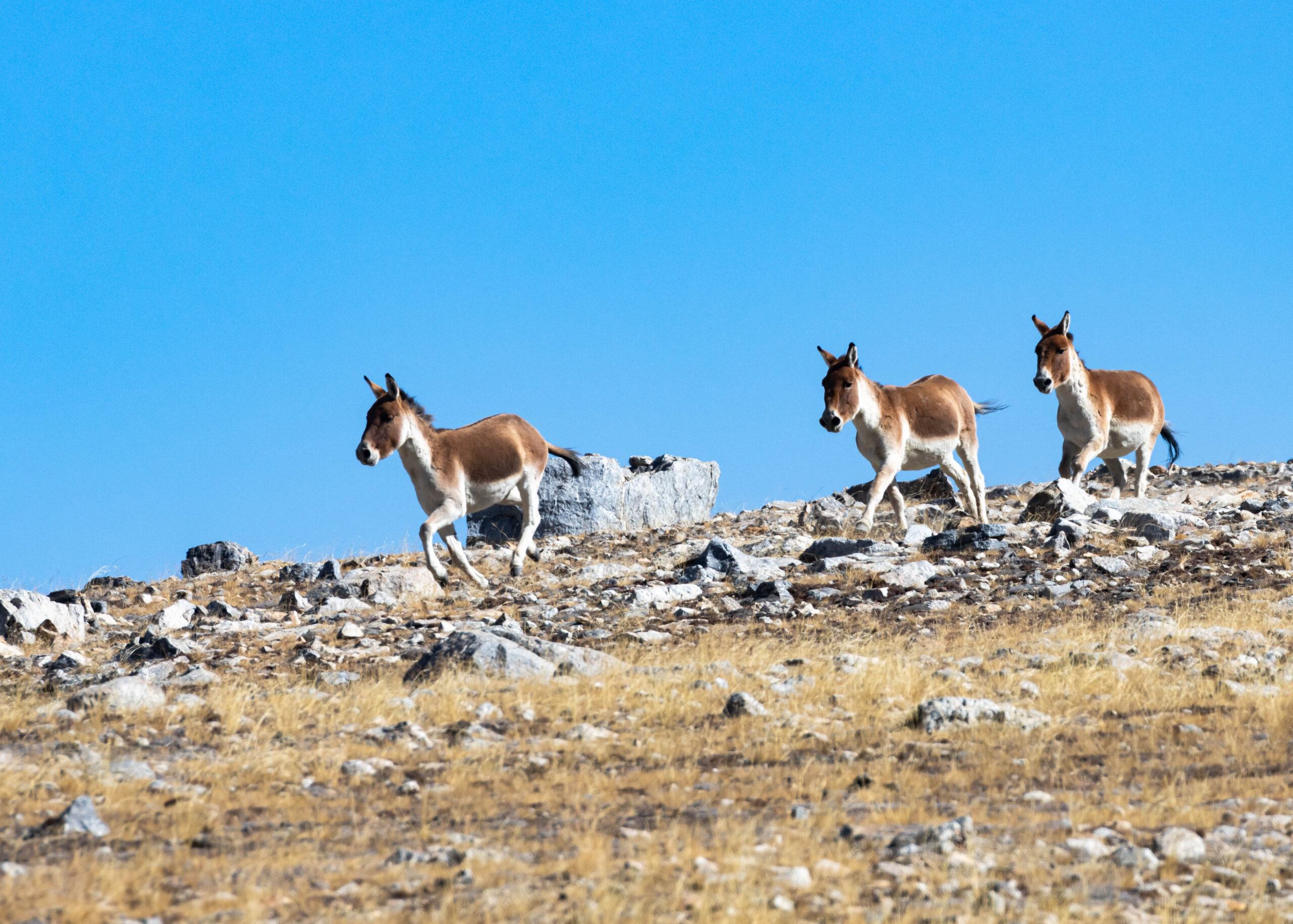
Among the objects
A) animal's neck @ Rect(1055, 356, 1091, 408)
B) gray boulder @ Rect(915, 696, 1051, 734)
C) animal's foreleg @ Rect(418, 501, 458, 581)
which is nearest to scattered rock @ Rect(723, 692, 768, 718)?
gray boulder @ Rect(915, 696, 1051, 734)

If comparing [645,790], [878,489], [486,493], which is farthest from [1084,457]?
[645,790]

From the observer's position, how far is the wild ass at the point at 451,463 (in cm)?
1691

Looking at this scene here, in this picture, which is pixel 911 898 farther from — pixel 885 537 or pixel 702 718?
pixel 885 537

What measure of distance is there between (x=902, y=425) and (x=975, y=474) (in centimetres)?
227

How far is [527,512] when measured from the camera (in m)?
18.7

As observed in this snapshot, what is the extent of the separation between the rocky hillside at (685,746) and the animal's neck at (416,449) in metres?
1.58

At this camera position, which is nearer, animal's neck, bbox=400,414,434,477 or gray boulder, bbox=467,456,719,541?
animal's neck, bbox=400,414,434,477

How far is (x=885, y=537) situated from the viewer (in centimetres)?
1973

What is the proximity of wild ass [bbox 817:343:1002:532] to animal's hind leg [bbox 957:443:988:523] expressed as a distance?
0.01m

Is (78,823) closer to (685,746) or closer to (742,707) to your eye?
(685,746)

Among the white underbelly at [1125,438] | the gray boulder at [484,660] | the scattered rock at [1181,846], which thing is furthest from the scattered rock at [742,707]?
the white underbelly at [1125,438]

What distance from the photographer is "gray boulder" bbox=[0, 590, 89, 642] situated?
51.0 ft

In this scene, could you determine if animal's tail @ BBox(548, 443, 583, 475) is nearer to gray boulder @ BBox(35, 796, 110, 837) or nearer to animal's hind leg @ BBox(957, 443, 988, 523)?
animal's hind leg @ BBox(957, 443, 988, 523)

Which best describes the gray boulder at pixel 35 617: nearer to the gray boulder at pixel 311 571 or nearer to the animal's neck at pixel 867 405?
the gray boulder at pixel 311 571
